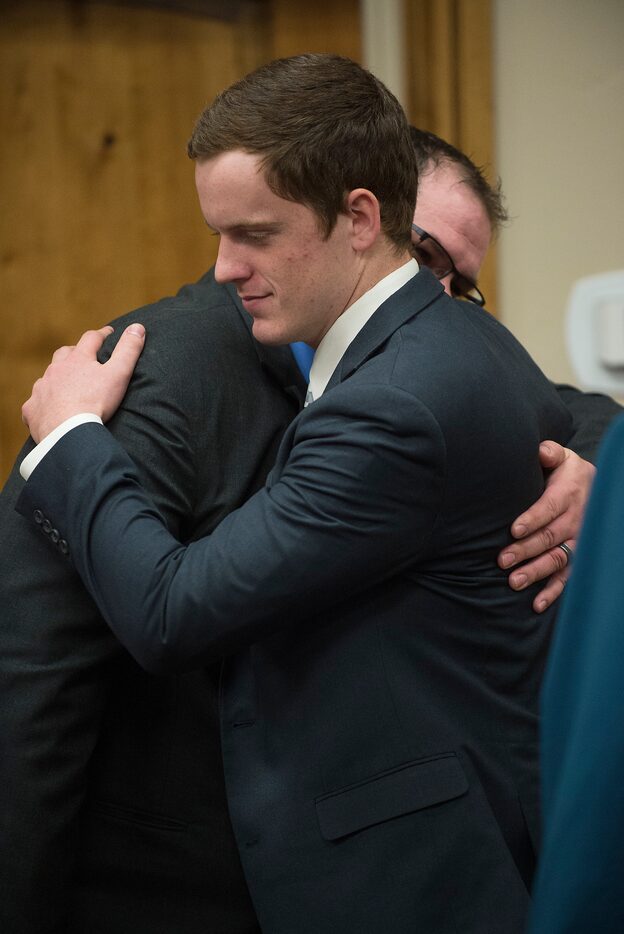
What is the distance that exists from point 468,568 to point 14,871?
1.95ft

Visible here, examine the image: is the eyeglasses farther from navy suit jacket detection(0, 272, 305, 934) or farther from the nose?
the nose

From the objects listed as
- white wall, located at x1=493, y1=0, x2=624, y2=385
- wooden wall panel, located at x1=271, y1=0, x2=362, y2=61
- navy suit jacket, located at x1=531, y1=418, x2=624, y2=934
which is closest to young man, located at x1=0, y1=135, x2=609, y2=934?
navy suit jacket, located at x1=531, y1=418, x2=624, y2=934

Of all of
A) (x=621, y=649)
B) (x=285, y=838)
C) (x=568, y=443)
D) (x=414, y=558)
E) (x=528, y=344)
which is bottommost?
(x=528, y=344)

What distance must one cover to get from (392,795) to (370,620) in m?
0.18

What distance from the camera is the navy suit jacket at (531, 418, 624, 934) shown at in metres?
0.66

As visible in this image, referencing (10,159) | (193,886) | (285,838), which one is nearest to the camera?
(285,838)

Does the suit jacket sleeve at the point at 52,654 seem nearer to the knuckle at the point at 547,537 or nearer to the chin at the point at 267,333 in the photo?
the chin at the point at 267,333

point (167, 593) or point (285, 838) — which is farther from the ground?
point (167, 593)

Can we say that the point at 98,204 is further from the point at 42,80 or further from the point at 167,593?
the point at 167,593

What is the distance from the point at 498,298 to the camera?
275 centimetres

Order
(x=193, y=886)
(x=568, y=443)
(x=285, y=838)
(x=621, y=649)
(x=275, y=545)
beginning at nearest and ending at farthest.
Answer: (x=621, y=649), (x=275, y=545), (x=285, y=838), (x=193, y=886), (x=568, y=443)

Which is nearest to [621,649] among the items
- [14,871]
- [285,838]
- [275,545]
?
[275,545]

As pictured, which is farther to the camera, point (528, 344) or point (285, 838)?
point (528, 344)

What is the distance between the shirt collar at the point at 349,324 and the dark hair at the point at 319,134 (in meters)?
0.05
